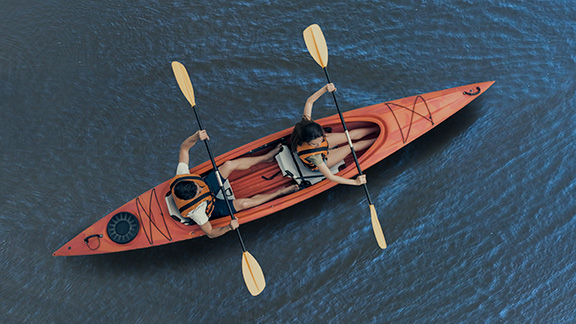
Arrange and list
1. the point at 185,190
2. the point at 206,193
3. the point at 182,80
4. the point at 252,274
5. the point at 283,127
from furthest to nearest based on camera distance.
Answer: the point at 283,127 → the point at 182,80 → the point at 252,274 → the point at 206,193 → the point at 185,190

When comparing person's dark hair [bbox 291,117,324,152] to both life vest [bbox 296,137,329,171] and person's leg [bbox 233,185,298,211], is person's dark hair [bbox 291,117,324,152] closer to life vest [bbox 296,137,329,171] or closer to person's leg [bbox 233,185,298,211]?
life vest [bbox 296,137,329,171]

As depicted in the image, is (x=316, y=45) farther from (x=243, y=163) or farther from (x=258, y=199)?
(x=258, y=199)

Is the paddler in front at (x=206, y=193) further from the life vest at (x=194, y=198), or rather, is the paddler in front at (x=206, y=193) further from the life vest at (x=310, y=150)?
the life vest at (x=310, y=150)

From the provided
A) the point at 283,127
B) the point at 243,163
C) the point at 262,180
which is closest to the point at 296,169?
→ the point at 262,180

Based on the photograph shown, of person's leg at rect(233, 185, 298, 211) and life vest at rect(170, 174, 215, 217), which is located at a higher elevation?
life vest at rect(170, 174, 215, 217)

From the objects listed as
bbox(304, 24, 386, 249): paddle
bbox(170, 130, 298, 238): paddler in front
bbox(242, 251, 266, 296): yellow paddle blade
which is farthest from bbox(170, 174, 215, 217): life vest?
bbox(304, 24, 386, 249): paddle

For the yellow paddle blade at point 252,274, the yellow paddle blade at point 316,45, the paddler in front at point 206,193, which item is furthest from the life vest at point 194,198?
the yellow paddle blade at point 316,45
